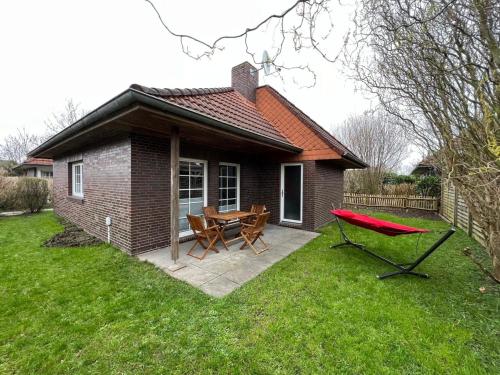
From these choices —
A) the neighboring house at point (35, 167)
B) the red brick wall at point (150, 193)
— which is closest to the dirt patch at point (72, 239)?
the red brick wall at point (150, 193)

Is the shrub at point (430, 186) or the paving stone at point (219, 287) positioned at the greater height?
the shrub at point (430, 186)

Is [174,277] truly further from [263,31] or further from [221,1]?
[221,1]

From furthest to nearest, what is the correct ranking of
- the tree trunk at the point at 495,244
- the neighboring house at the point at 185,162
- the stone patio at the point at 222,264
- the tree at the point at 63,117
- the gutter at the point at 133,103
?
1. the tree at the point at 63,117
2. the neighboring house at the point at 185,162
3. the stone patio at the point at 222,264
4. the tree trunk at the point at 495,244
5. the gutter at the point at 133,103

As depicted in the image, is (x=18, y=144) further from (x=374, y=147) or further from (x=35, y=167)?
(x=374, y=147)

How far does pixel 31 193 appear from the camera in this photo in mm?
10422

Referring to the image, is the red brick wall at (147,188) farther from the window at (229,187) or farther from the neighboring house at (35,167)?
the neighboring house at (35,167)

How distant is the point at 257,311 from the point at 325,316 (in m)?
0.83

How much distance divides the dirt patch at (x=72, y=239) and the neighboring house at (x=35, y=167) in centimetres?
1591

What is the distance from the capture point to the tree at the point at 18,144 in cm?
2683

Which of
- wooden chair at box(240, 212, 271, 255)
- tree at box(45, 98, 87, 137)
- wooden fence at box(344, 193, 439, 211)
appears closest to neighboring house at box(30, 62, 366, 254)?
wooden chair at box(240, 212, 271, 255)

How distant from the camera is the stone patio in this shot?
3.45m

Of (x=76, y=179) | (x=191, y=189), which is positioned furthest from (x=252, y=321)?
(x=76, y=179)

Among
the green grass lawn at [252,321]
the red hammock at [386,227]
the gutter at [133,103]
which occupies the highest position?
the gutter at [133,103]

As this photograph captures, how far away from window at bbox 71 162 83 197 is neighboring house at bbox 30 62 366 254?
0.04m
